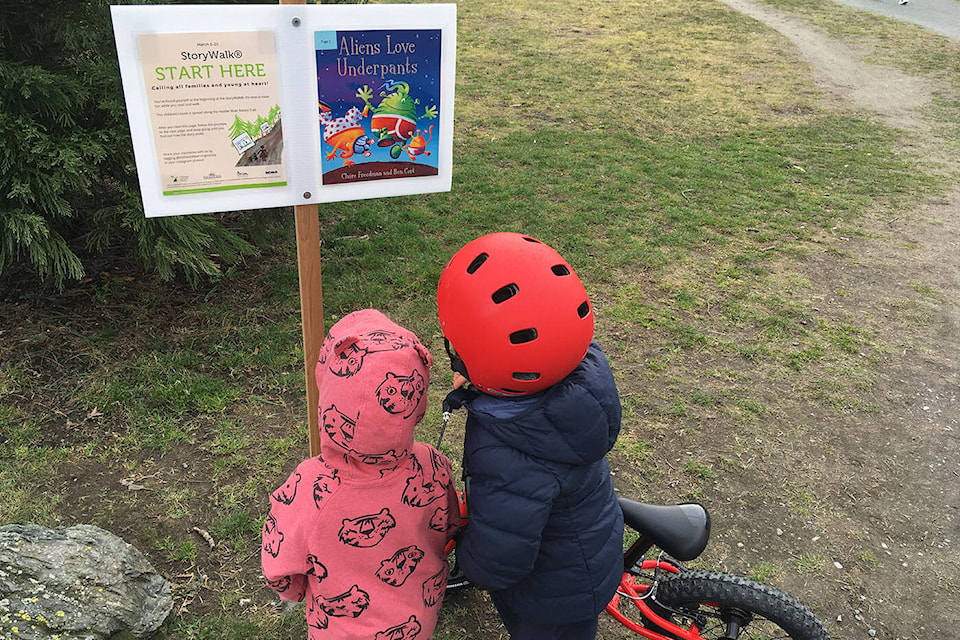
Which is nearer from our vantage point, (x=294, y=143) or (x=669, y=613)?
(x=294, y=143)

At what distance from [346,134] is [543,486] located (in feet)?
4.23

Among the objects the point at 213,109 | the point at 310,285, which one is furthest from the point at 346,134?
the point at 310,285

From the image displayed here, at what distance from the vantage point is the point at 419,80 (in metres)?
2.37

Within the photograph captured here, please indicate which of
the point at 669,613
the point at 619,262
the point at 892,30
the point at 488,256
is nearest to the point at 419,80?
the point at 488,256

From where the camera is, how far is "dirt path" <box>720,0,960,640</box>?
3.00 meters

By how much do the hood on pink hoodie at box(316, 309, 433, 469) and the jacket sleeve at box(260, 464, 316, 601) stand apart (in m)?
0.13

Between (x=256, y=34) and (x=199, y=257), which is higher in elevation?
(x=256, y=34)

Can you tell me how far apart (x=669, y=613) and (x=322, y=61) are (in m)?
2.11

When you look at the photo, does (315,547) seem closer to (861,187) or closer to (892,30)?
(861,187)

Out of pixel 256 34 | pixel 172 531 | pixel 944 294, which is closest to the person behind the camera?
pixel 256 34

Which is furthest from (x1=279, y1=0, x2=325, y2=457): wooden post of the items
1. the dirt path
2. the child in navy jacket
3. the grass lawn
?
the dirt path

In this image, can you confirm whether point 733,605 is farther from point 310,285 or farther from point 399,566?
point 310,285

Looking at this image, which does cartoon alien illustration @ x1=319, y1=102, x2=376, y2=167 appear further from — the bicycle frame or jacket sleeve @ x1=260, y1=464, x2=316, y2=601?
the bicycle frame

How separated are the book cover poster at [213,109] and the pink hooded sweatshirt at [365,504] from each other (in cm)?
69
